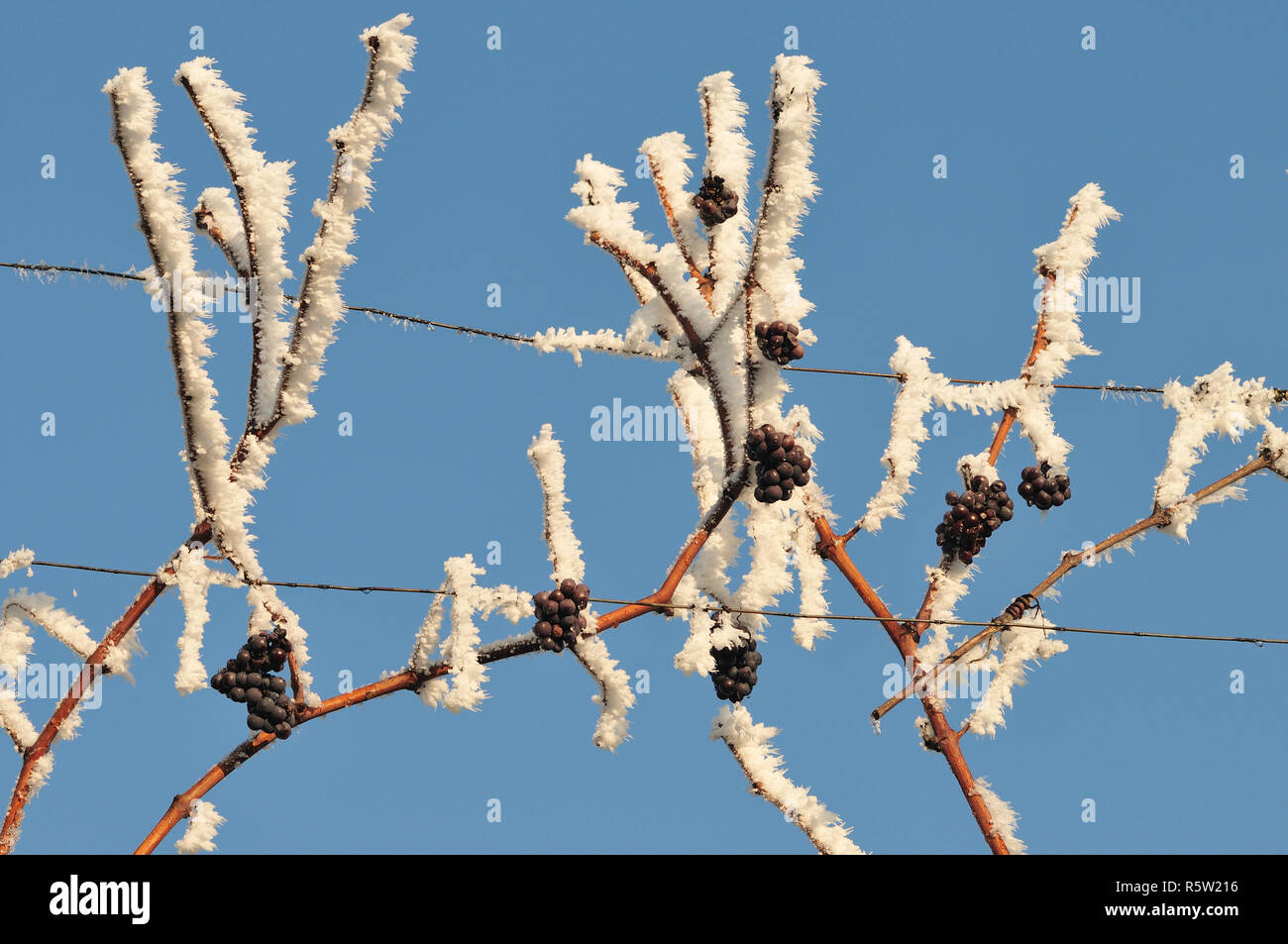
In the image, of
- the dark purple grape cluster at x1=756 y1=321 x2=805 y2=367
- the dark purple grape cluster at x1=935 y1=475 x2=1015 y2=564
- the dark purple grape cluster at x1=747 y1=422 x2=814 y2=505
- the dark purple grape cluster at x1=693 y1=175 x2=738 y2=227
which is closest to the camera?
the dark purple grape cluster at x1=756 y1=321 x2=805 y2=367

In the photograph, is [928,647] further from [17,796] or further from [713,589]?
[17,796]

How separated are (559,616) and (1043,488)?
315 centimetres

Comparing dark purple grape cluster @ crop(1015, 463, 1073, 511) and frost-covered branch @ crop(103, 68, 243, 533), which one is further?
dark purple grape cluster @ crop(1015, 463, 1073, 511)

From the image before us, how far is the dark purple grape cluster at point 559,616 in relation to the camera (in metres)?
5.79

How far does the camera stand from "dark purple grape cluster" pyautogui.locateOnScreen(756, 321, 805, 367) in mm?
5586

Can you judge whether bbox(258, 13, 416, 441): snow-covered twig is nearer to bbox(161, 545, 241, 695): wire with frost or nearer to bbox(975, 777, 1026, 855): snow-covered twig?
bbox(161, 545, 241, 695): wire with frost

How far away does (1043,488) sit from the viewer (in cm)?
741

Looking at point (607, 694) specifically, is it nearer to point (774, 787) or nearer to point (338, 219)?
point (774, 787)

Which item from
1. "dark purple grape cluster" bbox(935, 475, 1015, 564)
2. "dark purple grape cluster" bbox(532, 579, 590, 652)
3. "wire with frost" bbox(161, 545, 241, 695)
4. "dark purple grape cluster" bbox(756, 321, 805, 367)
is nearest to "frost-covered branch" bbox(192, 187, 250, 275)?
"wire with frost" bbox(161, 545, 241, 695)

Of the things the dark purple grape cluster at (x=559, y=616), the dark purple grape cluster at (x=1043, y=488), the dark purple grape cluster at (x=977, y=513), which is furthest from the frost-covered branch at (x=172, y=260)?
the dark purple grape cluster at (x=1043, y=488)

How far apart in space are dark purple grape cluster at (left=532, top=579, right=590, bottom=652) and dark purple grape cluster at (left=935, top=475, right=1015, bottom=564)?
2.58 meters

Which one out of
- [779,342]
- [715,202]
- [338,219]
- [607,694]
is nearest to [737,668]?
[607,694]

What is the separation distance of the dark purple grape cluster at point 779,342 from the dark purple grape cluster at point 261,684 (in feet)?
8.22

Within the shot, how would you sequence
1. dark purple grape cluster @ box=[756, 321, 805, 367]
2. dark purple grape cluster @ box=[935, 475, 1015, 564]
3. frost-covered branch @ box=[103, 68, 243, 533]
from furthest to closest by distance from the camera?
dark purple grape cluster @ box=[935, 475, 1015, 564]
dark purple grape cluster @ box=[756, 321, 805, 367]
frost-covered branch @ box=[103, 68, 243, 533]
